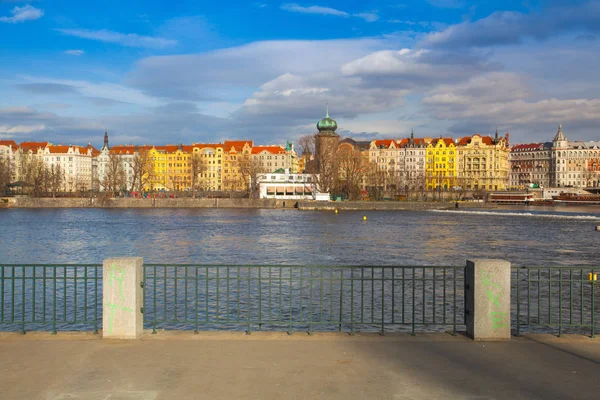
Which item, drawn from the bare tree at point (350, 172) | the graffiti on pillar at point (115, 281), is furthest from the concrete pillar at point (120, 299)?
the bare tree at point (350, 172)

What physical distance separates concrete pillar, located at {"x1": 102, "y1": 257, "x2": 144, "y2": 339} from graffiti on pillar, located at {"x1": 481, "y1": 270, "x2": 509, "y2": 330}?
560 cm

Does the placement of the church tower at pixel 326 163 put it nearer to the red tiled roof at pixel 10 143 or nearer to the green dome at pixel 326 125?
the green dome at pixel 326 125

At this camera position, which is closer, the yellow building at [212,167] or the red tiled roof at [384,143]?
the yellow building at [212,167]

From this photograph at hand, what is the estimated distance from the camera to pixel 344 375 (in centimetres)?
794

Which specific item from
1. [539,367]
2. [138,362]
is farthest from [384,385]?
[138,362]

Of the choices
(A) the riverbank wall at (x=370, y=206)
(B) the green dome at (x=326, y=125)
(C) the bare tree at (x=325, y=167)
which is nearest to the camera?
(A) the riverbank wall at (x=370, y=206)

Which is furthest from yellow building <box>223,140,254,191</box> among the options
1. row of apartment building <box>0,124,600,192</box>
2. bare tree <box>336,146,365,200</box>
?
bare tree <box>336,146,365,200</box>

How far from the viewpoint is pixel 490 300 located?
9.61 meters

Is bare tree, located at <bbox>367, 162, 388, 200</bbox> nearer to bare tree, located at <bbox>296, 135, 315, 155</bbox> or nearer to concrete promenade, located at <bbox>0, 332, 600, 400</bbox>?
bare tree, located at <bbox>296, 135, 315, 155</bbox>

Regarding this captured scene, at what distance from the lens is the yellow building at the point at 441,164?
183m

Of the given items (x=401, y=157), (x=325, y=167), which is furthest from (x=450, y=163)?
(x=325, y=167)

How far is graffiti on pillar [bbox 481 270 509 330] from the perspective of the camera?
9602 mm

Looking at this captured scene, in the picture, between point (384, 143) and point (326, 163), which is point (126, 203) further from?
point (384, 143)

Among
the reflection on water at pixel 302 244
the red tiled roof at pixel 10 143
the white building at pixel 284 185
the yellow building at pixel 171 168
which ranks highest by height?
the red tiled roof at pixel 10 143
